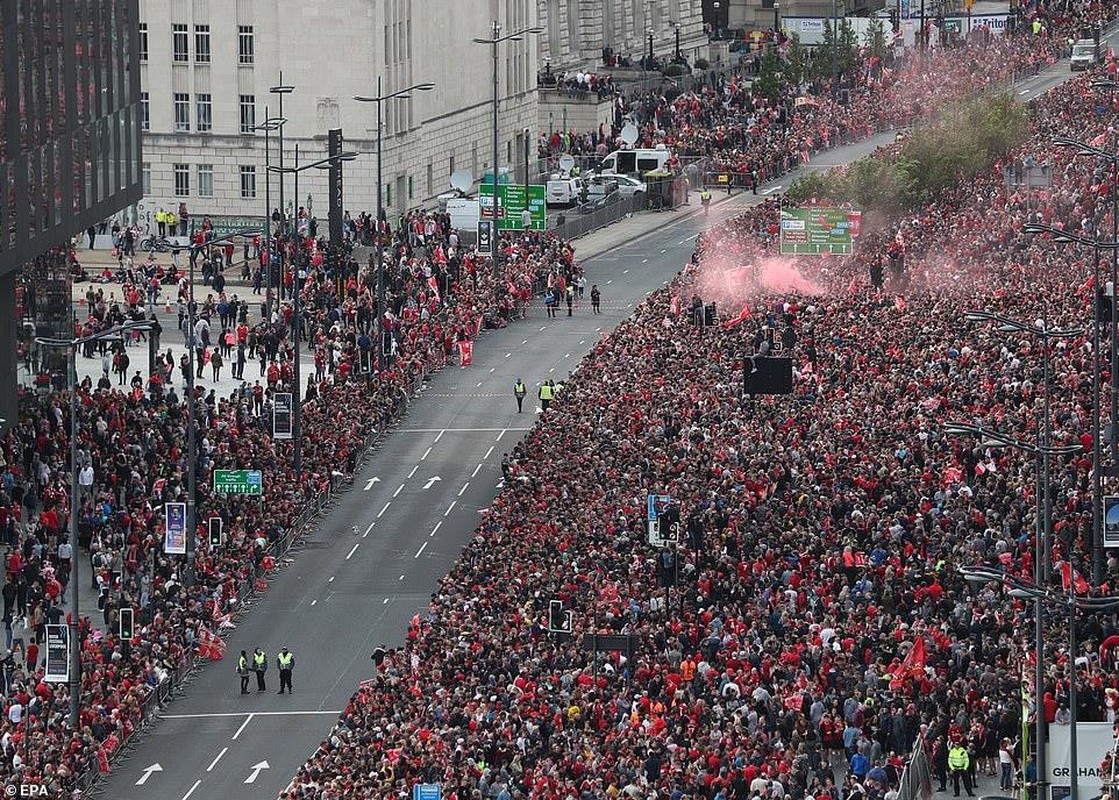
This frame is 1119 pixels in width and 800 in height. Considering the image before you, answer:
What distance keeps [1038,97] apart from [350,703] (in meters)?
80.1

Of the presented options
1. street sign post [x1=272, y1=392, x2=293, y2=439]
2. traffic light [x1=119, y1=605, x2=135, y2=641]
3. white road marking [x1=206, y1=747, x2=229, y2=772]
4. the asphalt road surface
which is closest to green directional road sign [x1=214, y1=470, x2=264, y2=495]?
the asphalt road surface

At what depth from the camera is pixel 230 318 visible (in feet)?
335

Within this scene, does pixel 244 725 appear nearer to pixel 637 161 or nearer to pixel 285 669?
pixel 285 669

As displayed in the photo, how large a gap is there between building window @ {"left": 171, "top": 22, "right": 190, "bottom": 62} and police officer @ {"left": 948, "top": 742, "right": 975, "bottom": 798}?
79.1 meters

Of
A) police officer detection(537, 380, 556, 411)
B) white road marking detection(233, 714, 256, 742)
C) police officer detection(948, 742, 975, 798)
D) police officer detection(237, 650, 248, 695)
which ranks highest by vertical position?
police officer detection(537, 380, 556, 411)

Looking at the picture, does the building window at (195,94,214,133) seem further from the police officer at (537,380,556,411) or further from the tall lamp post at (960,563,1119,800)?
the tall lamp post at (960,563,1119,800)

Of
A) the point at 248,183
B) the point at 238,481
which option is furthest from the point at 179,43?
the point at 238,481

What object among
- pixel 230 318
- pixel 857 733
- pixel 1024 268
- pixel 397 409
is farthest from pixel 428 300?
pixel 857 733

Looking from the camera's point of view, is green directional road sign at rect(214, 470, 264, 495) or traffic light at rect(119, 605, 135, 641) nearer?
traffic light at rect(119, 605, 135, 641)

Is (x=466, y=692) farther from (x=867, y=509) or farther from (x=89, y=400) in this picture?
(x=89, y=400)

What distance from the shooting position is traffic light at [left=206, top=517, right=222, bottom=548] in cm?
7275

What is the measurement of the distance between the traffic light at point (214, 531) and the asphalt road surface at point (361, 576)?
1.75m

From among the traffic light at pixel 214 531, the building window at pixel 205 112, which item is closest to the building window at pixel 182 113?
the building window at pixel 205 112

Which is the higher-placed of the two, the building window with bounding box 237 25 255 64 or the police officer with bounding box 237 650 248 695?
the building window with bounding box 237 25 255 64
